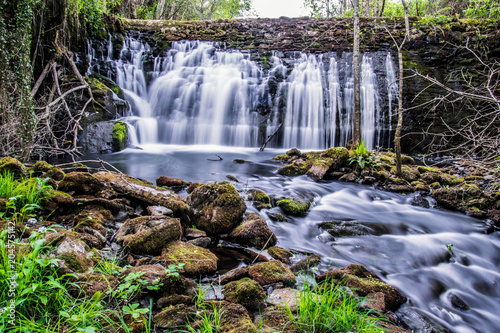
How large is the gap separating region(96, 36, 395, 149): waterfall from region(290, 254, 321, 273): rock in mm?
9362

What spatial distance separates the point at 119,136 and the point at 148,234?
8227mm

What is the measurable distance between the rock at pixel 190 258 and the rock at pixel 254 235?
647mm

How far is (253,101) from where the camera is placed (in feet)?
42.2

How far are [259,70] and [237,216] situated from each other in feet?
38.4

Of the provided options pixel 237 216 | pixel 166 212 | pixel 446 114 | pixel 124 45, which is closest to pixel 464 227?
pixel 237 216

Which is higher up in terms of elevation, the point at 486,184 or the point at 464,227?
the point at 486,184

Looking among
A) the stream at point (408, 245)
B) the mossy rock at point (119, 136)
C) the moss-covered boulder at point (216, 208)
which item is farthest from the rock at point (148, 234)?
the mossy rock at point (119, 136)

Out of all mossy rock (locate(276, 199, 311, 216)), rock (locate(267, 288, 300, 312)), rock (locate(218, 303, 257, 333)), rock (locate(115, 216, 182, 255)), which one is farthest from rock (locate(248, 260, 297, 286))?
mossy rock (locate(276, 199, 311, 216))

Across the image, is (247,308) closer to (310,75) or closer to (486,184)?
(486,184)

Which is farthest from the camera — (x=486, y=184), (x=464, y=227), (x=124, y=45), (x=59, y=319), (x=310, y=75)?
(x=124, y=45)

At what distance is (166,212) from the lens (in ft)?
11.7

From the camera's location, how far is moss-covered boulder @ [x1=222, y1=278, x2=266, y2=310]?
2.14m

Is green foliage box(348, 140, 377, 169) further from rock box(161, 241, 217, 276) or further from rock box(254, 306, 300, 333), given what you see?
rock box(254, 306, 300, 333)

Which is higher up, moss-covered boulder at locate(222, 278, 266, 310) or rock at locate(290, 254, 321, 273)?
moss-covered boulder at locate(222, 278, 266, 310)
